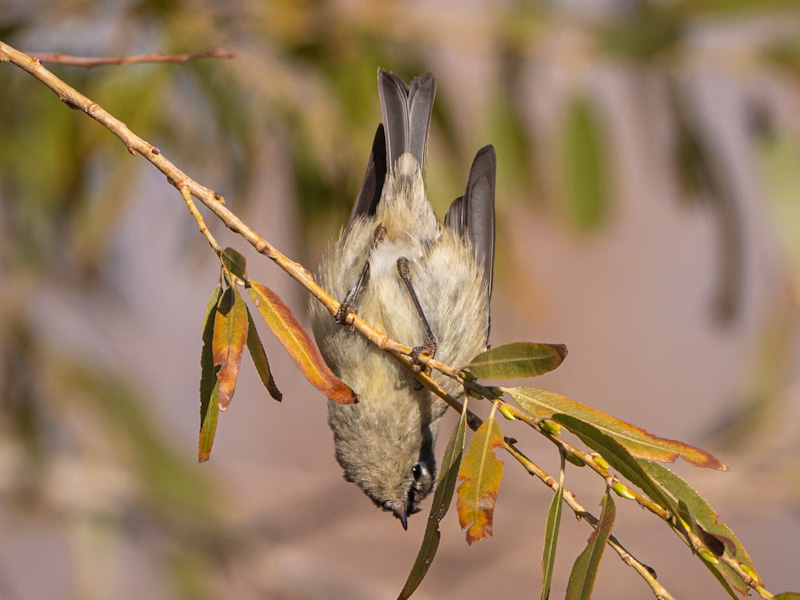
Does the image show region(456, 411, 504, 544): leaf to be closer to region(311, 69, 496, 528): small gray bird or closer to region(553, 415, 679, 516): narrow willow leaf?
region(553, 415, 679, 516): narrow willow leaf

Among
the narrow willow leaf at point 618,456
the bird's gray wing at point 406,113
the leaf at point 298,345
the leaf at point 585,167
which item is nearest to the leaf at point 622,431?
the narrow willow leaf at point 618,456

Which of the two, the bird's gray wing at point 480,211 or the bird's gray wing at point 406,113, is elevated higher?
the bird's gray wing at point 406,113

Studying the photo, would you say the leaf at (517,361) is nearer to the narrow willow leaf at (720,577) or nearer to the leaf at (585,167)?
the narrow willow leaf at (720,577)

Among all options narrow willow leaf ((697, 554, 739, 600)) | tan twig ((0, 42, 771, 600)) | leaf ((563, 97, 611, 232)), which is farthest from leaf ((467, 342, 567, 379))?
leaf ((563, 97, 611, 232))

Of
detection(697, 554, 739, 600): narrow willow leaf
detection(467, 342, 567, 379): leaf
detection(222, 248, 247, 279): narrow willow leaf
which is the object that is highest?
detection(222, 248, 247, 279): narrow willow leaf

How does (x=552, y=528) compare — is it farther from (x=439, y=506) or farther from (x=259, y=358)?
(x=259, y=358)

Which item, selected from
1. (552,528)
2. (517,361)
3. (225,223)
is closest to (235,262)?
(225,223)

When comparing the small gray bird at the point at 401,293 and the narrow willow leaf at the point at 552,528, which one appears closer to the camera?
the narrow willow leaf at the point at 552,528
